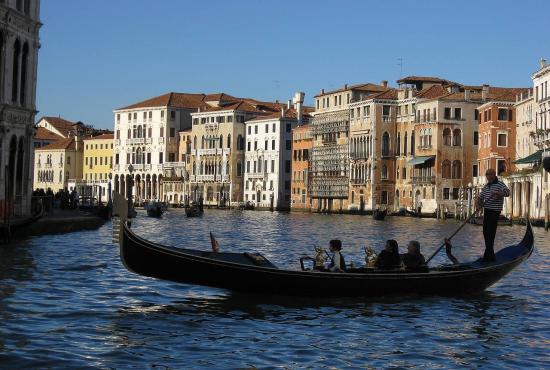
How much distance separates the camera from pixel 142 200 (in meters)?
94.3

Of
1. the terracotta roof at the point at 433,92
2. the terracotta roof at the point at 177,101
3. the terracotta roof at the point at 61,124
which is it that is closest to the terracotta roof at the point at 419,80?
the terracotta roof at the point at 433,92

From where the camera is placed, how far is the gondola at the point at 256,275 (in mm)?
12281

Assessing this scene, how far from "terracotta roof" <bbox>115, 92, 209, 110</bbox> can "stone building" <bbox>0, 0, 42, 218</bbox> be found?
65386 millimetres

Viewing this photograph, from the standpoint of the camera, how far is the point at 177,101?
9262cm

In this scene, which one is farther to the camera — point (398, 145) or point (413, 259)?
point (398, 145)

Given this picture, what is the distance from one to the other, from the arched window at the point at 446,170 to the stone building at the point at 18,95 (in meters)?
40.2

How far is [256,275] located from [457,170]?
52.3 meters

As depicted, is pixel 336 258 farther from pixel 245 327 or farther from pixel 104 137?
pixel 104 137

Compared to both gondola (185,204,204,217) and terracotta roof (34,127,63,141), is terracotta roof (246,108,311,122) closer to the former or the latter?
gondola (185,204,204,217)

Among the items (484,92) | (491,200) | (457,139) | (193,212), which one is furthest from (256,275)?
(457,139)

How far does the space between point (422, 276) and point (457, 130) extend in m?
51.1

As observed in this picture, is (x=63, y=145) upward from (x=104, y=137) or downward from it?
downward

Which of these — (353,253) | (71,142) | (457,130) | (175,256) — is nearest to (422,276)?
Answer: (175,256)

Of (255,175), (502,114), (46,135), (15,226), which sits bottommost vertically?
(15,226)
